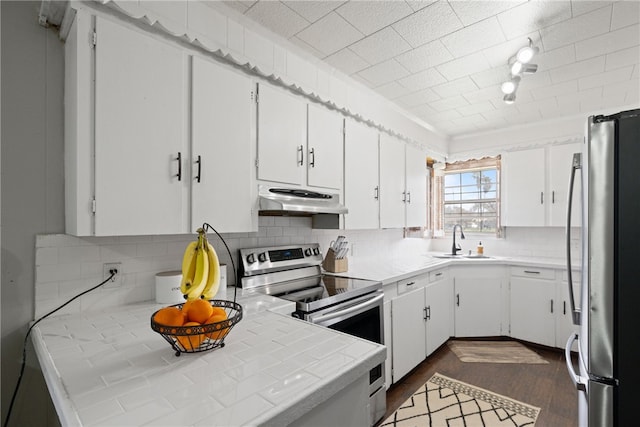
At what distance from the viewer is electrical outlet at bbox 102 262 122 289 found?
1.56m

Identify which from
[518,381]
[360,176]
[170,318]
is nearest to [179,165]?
[170,318]

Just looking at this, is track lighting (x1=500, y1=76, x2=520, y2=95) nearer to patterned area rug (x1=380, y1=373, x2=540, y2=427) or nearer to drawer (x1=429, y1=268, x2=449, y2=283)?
drawer (x1=429, y1=268, x2=449, y2=283)

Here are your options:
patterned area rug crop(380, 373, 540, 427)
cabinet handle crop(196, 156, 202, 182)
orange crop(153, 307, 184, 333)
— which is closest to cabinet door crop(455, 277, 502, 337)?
patterned area rug crop(380, 373, 540, 427)

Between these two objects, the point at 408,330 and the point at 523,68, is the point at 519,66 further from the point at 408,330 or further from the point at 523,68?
the point at 408,330

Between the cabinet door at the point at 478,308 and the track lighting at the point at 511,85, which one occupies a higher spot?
the track lighting at the point at 511,85

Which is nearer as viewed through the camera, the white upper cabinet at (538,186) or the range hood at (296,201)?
the range hood at (296,201)

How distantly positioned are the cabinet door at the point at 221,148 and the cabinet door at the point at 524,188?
132 inches

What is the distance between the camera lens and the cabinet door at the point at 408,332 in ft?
8.10

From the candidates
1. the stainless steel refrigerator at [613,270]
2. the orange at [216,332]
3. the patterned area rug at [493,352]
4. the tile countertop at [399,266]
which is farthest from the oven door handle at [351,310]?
the patterned area rug at [493,352]

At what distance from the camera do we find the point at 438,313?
3150mm

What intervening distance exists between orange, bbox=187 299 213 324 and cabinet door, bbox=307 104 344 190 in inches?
53.5

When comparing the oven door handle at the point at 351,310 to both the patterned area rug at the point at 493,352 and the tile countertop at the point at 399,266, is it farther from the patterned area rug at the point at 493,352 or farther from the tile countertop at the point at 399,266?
the patterned area rug at the point at 493,352

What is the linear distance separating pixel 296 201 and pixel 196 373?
132 cm

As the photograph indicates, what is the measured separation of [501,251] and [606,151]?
316 centimetres
